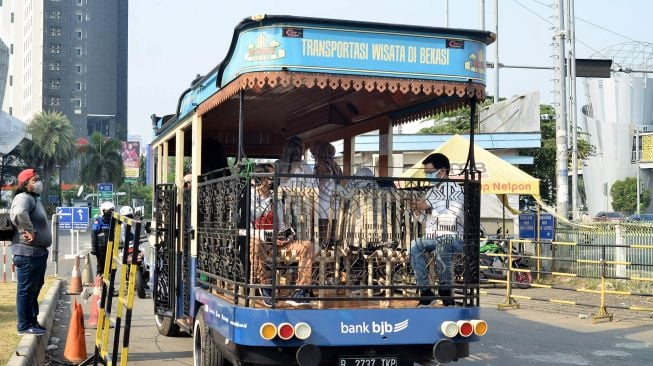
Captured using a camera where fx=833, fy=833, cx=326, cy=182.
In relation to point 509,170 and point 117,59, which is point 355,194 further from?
point 117,59

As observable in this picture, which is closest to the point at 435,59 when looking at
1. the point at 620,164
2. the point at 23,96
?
the point at 620,164

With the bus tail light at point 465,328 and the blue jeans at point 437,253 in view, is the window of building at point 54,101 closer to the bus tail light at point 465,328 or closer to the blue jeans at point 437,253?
the blue jeans at point 437,253

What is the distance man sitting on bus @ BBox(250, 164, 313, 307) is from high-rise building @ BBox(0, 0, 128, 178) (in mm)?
112433

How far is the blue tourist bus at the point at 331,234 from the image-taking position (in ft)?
21.5

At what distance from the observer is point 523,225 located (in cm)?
1962

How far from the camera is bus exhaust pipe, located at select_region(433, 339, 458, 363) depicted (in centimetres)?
688

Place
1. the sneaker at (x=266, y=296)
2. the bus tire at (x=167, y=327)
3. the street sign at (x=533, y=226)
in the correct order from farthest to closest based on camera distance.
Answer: the street sign at (x=533, y=226), the bus tire at (x=167, y=327), the sneaker at (x=266, y=296)

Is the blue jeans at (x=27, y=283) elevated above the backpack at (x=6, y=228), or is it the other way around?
the backpack at (x=6, y=228)

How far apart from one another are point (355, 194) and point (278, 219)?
776 mm

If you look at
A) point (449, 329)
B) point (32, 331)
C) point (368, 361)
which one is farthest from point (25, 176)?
point (449, 329)

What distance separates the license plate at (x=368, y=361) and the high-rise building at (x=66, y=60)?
113006 mm

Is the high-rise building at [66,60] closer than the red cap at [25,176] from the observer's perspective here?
No

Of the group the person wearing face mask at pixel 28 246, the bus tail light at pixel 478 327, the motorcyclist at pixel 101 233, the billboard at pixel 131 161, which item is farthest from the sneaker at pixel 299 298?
the billboard at pixel 131 161

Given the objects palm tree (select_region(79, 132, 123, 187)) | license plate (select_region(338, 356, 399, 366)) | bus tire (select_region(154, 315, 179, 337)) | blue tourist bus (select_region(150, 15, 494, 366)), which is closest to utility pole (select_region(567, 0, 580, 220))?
bus tire (select_region(154, 315, 179, 337))
